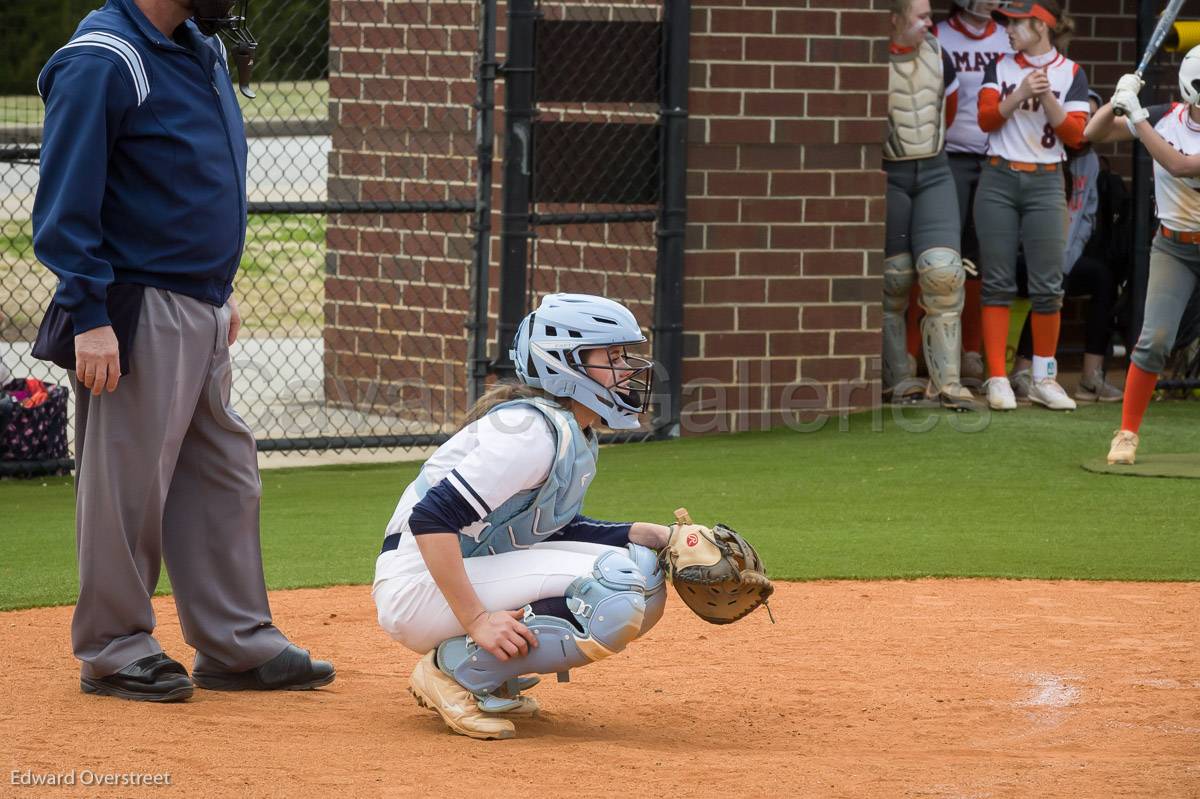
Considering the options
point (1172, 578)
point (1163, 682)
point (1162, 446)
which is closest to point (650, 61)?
point (1162, 446)

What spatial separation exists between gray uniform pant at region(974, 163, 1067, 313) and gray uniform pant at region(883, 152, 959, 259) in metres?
0.18

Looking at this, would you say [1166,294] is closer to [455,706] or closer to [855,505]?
[855,505]

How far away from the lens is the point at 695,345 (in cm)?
972


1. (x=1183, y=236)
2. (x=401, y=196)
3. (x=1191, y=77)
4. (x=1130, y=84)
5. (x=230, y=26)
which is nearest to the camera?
(x=230, y=26)

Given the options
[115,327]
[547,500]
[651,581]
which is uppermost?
[115,327]

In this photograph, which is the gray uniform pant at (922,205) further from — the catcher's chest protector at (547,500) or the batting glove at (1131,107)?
the catcher's chest protector at (547,500)

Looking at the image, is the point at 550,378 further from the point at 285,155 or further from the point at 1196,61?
the point at 285,155

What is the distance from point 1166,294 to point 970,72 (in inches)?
111

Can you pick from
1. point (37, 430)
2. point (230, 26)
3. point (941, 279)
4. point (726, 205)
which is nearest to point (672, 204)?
point (726, 205)

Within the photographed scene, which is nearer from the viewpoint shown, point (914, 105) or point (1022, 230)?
point (914, 105)

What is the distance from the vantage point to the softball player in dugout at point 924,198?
1002 cm

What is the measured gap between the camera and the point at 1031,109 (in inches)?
392

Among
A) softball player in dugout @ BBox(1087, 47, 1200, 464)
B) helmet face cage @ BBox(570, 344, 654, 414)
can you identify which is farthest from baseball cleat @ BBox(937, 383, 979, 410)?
helmet face cage @ BBox(570, 344, 654, 414)

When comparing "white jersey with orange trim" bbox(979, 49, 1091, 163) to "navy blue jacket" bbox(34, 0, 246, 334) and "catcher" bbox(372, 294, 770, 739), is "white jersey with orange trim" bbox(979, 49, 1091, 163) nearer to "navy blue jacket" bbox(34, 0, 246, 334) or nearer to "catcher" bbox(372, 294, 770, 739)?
"catcher" bbox(372, 294, 770, 739)
